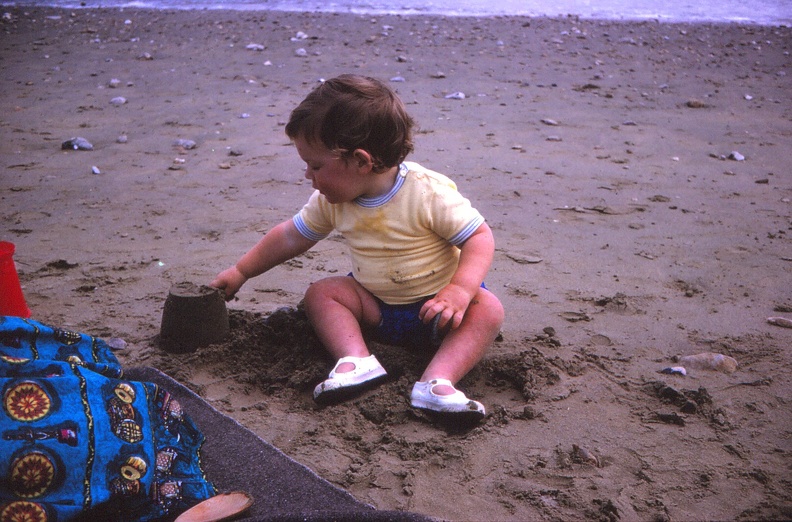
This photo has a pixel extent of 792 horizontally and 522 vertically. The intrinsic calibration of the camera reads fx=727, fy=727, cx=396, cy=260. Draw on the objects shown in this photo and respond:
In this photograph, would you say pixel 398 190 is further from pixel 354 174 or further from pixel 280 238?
pixel 280 238

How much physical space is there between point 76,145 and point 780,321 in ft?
15.9

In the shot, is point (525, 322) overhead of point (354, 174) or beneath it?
beneath

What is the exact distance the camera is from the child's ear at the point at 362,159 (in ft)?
8.43

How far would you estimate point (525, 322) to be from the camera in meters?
3.18

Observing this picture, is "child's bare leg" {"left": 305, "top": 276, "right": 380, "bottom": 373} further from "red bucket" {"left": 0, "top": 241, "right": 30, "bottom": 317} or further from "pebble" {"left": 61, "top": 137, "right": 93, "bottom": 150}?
"pebble" {"left": 61, "top": 137, "right": 93, "bottom": 150}

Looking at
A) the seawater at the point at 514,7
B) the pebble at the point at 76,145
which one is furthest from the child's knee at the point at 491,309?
the seawater at the point at 514,7

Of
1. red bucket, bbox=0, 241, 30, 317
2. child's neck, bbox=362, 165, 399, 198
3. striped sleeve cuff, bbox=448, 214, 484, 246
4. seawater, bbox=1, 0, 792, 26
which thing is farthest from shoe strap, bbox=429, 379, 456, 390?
seawater, bbox=1, 0, 792, 26

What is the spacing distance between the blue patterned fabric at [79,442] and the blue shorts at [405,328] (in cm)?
96

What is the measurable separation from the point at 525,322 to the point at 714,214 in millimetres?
1951

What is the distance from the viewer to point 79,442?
1.87m

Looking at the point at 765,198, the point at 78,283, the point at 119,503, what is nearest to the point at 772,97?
the point at 765,198

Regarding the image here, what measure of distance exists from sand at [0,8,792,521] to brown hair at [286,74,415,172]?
2.68ft

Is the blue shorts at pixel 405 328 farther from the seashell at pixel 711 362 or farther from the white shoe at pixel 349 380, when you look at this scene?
the seashell at pixel 711 362

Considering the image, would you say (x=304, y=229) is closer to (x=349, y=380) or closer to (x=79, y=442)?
(x=349, y=380)
